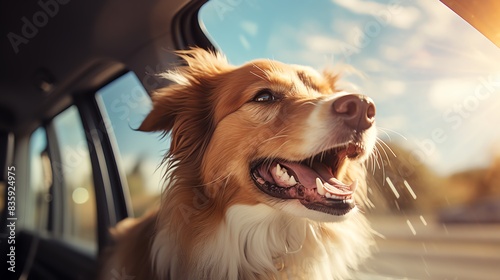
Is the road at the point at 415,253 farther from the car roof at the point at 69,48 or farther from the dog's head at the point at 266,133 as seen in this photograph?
the car roof at the point at 69,48

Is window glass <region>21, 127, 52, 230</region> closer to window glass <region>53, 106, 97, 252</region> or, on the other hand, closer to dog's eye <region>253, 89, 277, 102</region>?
window glass <region>53, 106, 97, 252</region>

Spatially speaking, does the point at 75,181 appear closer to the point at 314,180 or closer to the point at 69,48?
the point at 69,48

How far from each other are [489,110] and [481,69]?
111 mm

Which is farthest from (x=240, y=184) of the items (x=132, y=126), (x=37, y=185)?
(x=37, y=185)

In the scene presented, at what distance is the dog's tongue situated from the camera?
3.91ft

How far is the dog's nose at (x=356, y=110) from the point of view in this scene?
3.50 ft

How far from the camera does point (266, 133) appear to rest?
4.17ft

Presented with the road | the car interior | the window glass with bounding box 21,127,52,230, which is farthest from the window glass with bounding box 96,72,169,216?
the road

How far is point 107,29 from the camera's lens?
4.27 feet

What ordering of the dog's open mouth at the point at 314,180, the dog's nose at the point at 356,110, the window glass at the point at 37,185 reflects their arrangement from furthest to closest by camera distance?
the window glass at the point at 37,185 < the dog's open mouth at the point at 314,180 < the dog's nose at the point at 356,110

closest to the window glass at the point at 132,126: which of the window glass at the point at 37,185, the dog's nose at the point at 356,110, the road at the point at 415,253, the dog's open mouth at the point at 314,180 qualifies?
the window glass at the point at 37,185

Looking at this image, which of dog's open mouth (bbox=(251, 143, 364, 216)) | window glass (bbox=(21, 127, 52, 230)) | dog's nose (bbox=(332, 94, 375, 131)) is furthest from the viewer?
window glass (bbox=(21, 127, 52, 230))

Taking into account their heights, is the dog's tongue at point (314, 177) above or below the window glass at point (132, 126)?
below

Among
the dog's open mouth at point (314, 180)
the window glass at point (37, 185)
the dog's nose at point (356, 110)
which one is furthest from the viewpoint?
the window glass at point (37, 185)
